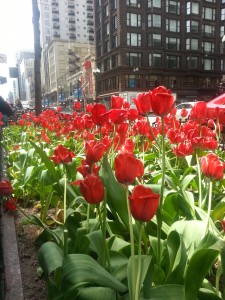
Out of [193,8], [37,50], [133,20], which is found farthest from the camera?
[193,8]

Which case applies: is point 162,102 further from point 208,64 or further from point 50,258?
point 208,64

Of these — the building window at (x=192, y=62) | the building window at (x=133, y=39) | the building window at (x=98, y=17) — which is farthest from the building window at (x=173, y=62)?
the building window at (x=98, y=17)

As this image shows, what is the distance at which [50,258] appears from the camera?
3.90 ft

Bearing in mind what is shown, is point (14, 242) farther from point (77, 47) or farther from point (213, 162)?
point (77, 47)

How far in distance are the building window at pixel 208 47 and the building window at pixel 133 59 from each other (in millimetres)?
11018

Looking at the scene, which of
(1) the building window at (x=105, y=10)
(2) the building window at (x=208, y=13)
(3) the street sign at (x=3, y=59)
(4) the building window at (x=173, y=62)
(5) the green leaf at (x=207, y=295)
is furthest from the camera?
(2) the building window at (x=208, y=13)

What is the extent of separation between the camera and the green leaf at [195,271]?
2.98ft

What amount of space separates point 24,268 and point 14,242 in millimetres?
291

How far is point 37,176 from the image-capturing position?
110 inches

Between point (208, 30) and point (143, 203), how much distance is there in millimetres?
49997

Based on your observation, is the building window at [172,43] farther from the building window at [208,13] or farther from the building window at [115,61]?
the building window at [115,61]

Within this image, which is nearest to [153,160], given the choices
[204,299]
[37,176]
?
[37,176]

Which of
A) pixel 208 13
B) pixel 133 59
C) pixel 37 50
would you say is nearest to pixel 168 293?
pixel 37 50

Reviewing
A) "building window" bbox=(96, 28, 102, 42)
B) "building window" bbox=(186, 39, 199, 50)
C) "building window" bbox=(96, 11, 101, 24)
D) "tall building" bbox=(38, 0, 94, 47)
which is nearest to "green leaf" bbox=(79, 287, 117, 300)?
"building window" bbox=(186, 39, 199, 50)
